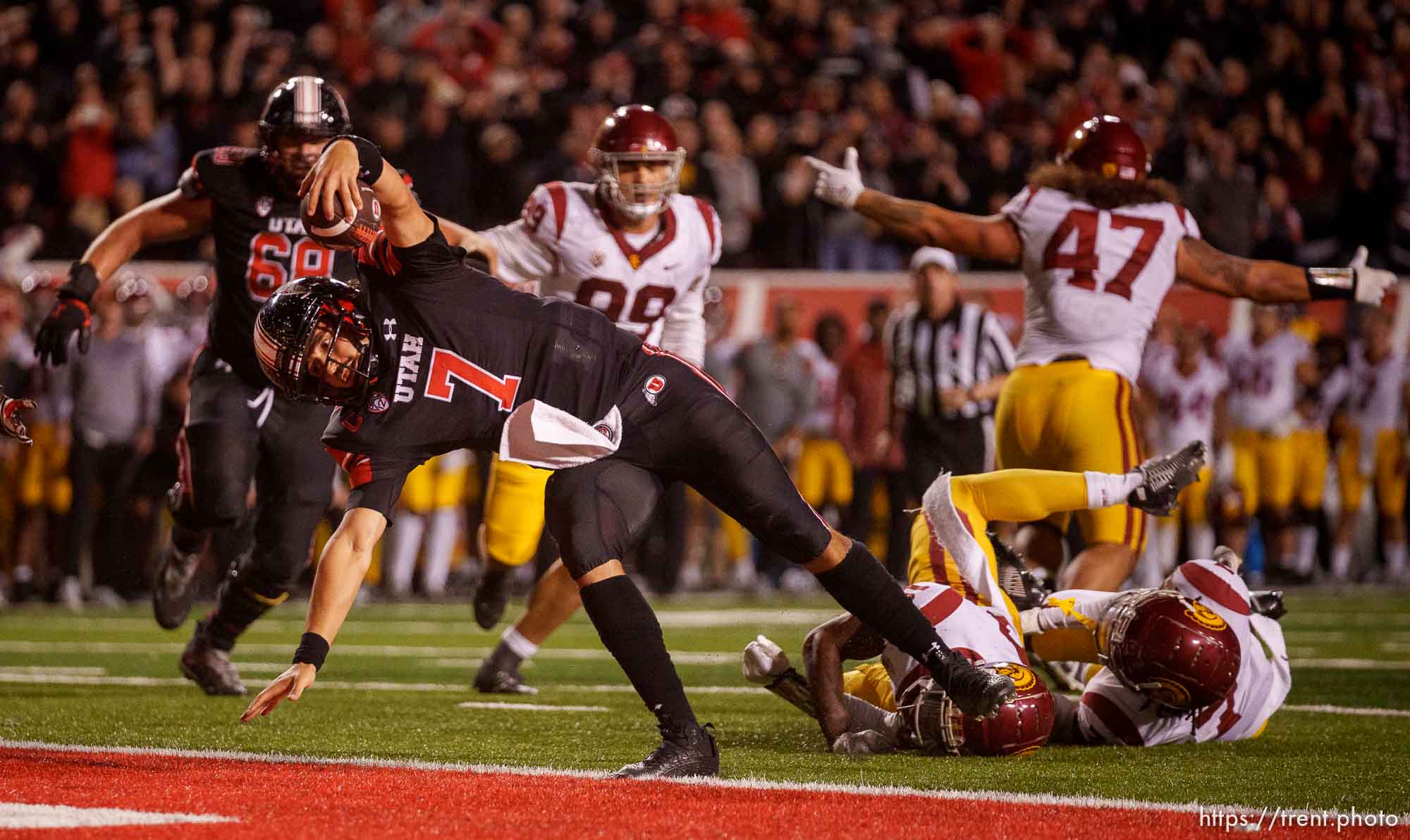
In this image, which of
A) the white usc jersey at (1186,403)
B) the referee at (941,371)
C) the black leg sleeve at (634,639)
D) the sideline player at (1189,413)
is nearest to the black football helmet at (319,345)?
the black leg sleeve at (634,639)

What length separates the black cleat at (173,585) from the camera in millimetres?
6379

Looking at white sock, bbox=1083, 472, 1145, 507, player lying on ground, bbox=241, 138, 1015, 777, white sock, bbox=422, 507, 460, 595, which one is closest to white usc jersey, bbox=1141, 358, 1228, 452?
white sock, bbox=422, 507, 460, 595

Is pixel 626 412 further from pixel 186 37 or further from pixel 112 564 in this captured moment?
pixel 186 37

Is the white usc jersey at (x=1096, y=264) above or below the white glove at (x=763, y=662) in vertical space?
above

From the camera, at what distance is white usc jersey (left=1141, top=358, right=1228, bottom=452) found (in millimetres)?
11859

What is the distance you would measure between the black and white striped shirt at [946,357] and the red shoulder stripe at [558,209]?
3436 millimetres

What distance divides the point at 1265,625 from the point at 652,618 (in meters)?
2.01

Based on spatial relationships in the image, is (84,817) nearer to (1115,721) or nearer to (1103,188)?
(1115,721)

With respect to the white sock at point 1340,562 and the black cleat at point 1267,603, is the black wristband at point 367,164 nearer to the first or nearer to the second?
the black cleat at point 1267,603

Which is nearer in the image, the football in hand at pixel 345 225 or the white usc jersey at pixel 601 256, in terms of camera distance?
the football in hand at pixel 345 225

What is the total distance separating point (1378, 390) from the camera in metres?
12.4

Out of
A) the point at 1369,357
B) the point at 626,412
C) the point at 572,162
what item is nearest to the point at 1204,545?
the point at 1369,357

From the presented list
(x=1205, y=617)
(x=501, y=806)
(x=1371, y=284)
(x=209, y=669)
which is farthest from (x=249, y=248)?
(x=1371, y=284)

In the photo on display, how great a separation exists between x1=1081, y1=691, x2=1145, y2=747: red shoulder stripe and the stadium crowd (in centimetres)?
667
